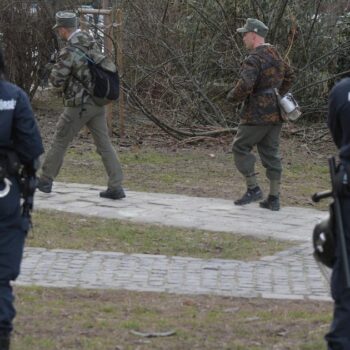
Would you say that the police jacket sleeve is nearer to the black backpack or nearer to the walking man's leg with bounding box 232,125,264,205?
the black backpack

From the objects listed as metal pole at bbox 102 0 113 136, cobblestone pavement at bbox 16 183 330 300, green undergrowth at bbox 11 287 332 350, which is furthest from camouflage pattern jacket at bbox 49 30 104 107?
metal pole at bbox 102 0 113 136

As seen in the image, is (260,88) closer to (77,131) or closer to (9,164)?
(77,131)

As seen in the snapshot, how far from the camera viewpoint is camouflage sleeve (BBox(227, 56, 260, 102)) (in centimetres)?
961

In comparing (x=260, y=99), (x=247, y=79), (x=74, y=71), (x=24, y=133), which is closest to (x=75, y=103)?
(x=74, y=71)

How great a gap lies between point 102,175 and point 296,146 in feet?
12.9

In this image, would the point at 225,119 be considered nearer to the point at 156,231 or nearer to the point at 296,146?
the point at 296,146

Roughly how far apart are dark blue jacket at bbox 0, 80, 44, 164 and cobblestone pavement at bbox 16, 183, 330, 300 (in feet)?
6.56

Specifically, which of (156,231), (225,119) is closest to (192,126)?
(225,119)

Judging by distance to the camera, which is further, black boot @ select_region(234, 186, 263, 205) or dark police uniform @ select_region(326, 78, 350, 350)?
black boot @ select_region(234, 186, 263, 205)

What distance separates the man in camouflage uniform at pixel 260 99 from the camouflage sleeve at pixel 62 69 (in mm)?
1658

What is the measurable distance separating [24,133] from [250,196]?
539 cm

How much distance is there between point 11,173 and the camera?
5.09m

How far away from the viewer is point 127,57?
1575 cm

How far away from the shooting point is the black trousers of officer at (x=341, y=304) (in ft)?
15.3
